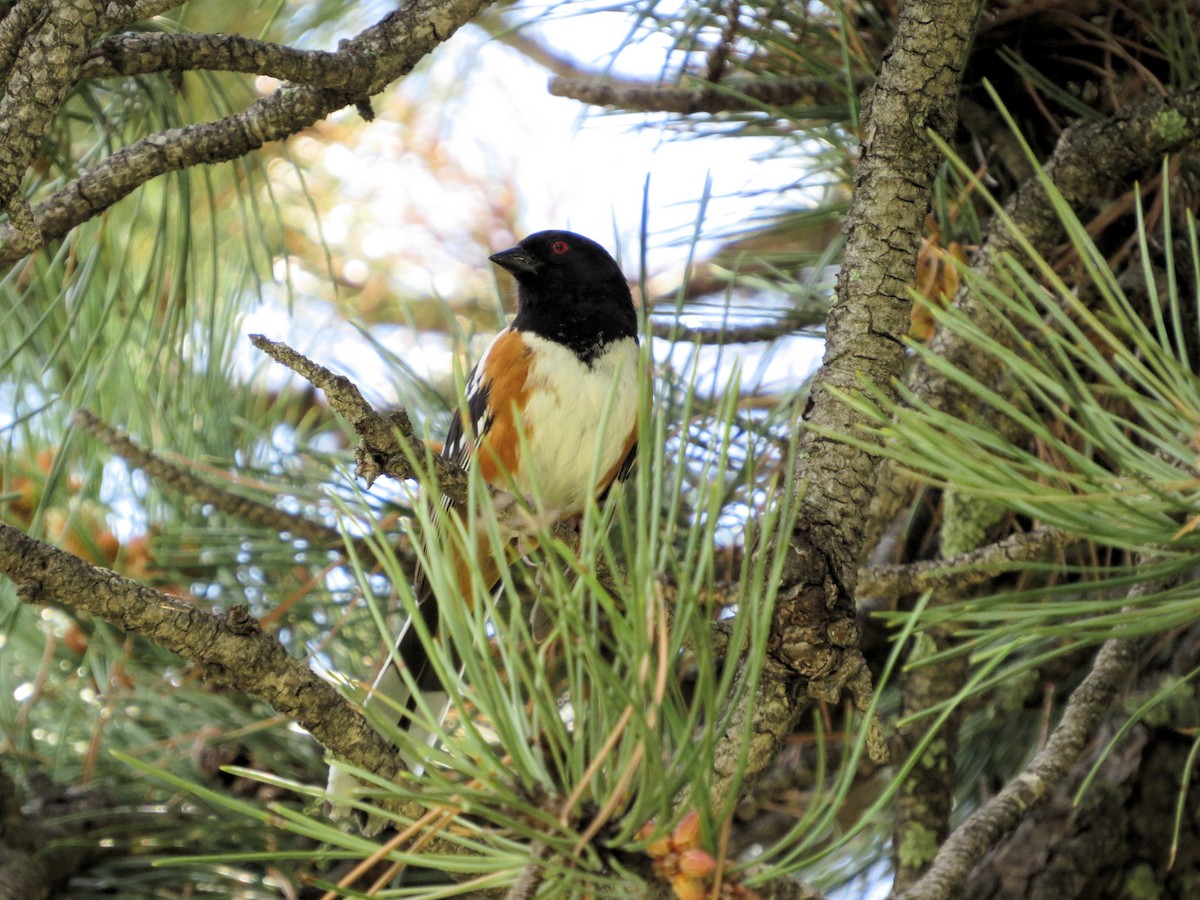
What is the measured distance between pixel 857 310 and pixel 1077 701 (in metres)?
0.52

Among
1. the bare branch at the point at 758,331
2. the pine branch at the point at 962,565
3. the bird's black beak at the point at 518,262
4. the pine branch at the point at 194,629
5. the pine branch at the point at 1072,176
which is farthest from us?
the bird's black beak at the point at 518,262

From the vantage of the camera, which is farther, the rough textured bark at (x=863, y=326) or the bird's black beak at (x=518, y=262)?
the bird's black beak at (x=518, y=262)

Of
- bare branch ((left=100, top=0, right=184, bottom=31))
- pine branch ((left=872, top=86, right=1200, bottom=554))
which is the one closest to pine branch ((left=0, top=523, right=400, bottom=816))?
bare branch ((left=100, top=0, right=184, bottom=31))

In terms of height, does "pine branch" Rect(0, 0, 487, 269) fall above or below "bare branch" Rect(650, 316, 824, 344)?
above

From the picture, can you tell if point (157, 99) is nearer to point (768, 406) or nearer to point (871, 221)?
point (871, 221)

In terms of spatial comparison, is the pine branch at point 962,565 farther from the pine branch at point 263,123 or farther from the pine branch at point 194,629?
the pine branch at point 263,123

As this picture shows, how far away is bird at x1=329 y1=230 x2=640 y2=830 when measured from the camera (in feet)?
6.80

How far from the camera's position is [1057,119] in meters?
1.80

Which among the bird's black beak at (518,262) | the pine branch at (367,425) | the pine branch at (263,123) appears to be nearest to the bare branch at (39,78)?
the pine branch at (263,123)

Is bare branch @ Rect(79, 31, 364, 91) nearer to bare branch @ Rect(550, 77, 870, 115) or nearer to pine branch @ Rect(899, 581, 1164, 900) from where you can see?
bare branch @ Rect(550, 77, 870, 115)

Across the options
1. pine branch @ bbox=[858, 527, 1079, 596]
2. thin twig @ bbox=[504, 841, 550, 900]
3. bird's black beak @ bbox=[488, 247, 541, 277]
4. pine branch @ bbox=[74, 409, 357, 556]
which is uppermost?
bird's black beak @ bbox=[488, 247, 541, 277]

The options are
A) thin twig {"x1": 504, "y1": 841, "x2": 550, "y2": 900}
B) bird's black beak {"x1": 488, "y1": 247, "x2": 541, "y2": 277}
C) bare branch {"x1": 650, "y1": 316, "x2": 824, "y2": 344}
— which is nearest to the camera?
thin twig {"x1": 504, "y1": 841, "x2": 550, "y2": 900}

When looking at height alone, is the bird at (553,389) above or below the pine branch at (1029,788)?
above

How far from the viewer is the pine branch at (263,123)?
45.6 inches
